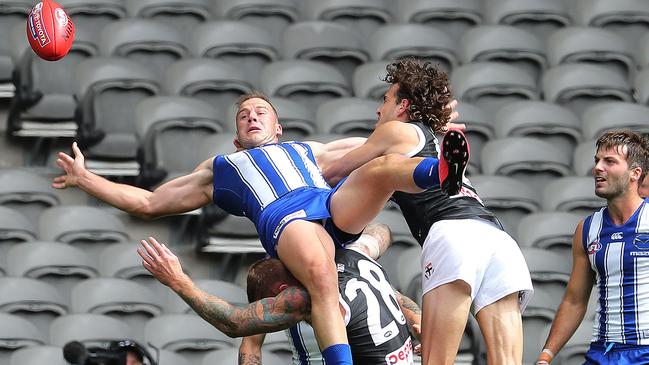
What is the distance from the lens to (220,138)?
951cm

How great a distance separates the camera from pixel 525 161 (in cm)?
995

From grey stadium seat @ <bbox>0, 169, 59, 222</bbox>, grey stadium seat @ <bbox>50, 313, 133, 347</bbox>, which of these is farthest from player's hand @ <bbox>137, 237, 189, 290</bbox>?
grey stadium seat @ <bbox>0, 169, 59, 222</bbox>

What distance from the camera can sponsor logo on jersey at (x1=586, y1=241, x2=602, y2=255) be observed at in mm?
6668

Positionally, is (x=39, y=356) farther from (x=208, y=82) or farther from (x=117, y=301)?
(x=208, y=82)

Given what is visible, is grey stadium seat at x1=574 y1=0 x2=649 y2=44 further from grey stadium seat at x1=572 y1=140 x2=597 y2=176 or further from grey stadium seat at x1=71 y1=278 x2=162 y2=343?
grey stadium seat at x1=71 y1=278 x2=162 y2=343

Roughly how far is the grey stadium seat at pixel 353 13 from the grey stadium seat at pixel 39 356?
4.23 meters

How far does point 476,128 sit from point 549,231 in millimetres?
1077

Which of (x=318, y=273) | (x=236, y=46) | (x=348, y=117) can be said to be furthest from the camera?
(x=236, y=46)

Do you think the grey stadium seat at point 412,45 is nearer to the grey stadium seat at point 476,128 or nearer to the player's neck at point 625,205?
the grey stadium seat at point 476,128

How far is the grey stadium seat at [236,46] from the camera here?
10.7 meters

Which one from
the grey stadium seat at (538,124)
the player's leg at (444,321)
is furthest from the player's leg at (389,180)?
the grey stadium seat at (538,124)

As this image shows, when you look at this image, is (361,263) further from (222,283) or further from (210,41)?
(210,41)

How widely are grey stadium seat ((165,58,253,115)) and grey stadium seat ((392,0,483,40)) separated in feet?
5.59

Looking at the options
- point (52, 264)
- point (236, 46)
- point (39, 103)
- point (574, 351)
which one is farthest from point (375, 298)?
point (236, 46)
